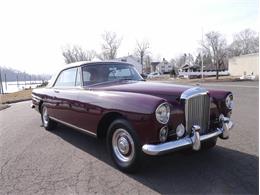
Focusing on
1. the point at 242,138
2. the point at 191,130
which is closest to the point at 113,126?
the point at 191,130

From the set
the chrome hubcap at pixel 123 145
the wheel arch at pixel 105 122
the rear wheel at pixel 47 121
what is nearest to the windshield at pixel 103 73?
the wheel arch at pixel 105 122

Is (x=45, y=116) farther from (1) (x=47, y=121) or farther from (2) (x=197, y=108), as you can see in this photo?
(2) (x=197, y=108)

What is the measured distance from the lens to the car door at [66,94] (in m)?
4.96

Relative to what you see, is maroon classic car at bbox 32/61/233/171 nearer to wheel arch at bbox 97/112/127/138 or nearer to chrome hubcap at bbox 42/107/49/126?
wheel arch at bbox 97/112/127/138

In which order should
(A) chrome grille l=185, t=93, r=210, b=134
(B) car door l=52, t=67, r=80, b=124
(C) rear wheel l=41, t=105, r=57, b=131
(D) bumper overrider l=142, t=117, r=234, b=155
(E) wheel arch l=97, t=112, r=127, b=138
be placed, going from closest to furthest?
(D) bumper overrider l=142, t=117, r=234, b=155 → (A) chrome grille l=185, t=93, r=210, b=134 → (E) wheel arch l=97, t=112, r=127, b=138 → (B) car door l=52, t=67, r=80, b=124 → (C) rear wheel l=41, t=105, r=57, b=131

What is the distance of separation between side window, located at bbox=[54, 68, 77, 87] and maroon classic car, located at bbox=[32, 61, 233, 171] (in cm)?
12

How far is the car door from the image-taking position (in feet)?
16.3

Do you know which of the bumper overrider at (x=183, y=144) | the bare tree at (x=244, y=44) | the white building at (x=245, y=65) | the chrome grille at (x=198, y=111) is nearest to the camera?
the bumper overrider at (x=183, y=144)

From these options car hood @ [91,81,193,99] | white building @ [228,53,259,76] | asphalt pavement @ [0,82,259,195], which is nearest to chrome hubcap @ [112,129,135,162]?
asphalt pavement @ [0,82,259,195]

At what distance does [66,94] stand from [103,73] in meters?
0.89

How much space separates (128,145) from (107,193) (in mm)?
780

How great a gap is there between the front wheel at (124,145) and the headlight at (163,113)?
1.45 feet

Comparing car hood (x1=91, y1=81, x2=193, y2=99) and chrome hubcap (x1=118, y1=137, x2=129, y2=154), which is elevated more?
car hood (x1=91, y1=81, x2=193, y2=99)

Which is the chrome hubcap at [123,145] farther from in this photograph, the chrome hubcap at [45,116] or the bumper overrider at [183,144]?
the chrome hubcap at [45,116]
